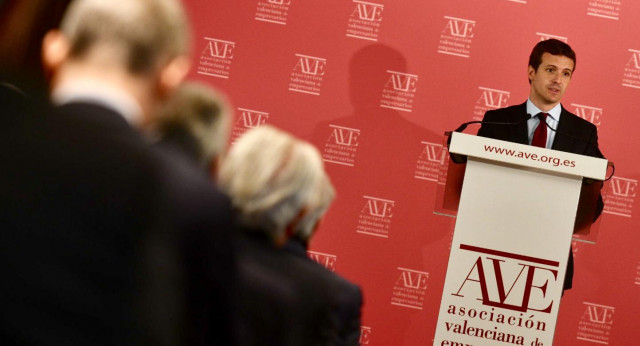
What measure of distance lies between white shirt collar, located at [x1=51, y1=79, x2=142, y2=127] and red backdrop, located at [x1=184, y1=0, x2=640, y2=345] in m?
4.06

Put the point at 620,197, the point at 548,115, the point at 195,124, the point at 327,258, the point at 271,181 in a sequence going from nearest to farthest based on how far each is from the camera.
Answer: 1. the point at 195,124
2. the point at 271,181
3. the point at 548,115
4. the point at 620,197
5. the point at 327,258

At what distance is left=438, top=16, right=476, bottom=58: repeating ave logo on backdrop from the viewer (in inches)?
198

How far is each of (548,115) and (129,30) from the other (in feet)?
12.6

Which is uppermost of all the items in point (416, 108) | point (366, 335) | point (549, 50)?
point (549, 50)

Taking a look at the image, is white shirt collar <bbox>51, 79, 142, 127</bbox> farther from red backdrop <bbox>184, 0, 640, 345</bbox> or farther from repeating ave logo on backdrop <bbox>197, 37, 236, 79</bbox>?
repeating ave logo on backdrop <bbox>197, 37, 236, 79</bbox>

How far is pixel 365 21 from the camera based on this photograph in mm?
5062

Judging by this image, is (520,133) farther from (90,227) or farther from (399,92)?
(90,227)

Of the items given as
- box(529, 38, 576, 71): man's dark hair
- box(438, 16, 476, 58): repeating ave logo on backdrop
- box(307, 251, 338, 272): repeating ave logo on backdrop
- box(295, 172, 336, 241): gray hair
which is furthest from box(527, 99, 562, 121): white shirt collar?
box(295, 172, 336, 241): gray hair

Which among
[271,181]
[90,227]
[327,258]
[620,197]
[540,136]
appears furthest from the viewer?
[327,258]

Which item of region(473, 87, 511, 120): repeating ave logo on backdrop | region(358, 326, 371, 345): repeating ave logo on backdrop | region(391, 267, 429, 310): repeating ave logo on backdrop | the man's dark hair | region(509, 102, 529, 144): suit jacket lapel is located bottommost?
region(358, 326, 371, 345): repeating ave logo on backdrop

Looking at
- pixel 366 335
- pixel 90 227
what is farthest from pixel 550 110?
pixel 90 227

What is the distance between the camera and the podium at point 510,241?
322 cm

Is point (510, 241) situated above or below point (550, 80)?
below

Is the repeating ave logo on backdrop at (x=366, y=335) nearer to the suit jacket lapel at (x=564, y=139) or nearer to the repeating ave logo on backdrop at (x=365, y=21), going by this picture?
the suit jacket lapel at (x=564, y=139)
